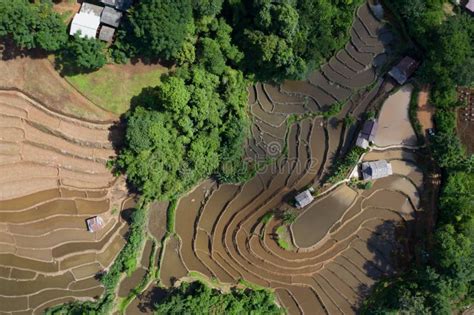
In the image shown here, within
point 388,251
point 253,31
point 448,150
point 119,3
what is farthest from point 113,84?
point 448,150

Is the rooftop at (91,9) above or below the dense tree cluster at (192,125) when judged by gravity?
above

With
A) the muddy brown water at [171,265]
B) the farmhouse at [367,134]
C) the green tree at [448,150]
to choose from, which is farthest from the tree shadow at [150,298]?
the green tree at [448,150]

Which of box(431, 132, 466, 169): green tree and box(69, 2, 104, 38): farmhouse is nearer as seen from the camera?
box(69, 2, 104, 38): farmhouse

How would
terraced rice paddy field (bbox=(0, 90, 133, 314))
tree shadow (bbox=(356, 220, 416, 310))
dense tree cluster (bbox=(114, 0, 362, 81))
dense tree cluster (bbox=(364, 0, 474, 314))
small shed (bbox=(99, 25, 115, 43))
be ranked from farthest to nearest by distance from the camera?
tree shadow (bbox=(356, 220, 416, 310)) < terraced rice paddy field (bbox=(0, 90, 133, 314)) < small shed (bbox=(99, 25, 115, 43)) < dense tree cluster (bbox=(364, 0, 474, 314)) < dense tree cluster (bbox=(114, 0, 362, 81))

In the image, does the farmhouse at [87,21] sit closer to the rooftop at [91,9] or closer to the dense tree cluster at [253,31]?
the rooftop at [91,9]

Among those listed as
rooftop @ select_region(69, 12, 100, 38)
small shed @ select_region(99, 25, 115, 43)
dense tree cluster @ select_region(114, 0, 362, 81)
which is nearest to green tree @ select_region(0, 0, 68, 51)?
rooftop @ select_region(69, 12, 100, 38)

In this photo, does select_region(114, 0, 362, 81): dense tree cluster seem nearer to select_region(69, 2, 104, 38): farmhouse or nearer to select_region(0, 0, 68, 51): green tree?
select_region(69, 2, 104, 38): farmhouse

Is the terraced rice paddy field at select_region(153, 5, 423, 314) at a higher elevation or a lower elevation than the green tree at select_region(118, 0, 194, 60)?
lower
